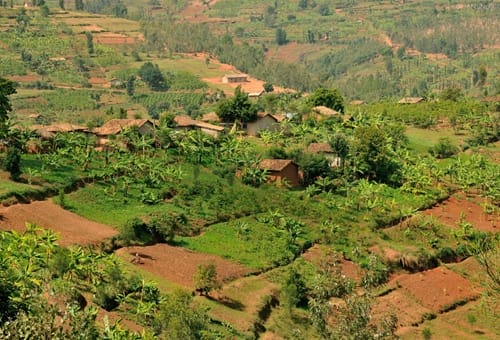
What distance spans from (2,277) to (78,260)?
36.8ft

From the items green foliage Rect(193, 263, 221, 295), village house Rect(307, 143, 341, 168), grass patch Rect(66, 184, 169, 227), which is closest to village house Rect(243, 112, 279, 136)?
village house Rect(307, 143, 341, 168)

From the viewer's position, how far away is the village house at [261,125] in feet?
240

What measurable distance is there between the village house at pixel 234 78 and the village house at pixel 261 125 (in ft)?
189

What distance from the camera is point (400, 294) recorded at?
47.4 m

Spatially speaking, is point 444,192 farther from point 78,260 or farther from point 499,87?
point 499,87

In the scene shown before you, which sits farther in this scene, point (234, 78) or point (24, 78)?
point (234, 78)

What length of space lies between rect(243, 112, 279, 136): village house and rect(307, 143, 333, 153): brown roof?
29.2 ft

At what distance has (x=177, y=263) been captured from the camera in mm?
Result: 44188

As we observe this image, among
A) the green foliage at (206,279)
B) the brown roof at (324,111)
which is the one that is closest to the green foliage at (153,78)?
the brown roof at (324,111)

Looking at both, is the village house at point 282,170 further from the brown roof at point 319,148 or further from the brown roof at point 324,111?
the brown roof at point 324,111

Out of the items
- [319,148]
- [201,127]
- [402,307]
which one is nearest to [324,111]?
[201,127]

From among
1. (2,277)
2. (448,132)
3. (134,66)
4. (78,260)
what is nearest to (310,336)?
(78,260)

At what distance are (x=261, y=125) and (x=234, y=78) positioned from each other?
2337 inches

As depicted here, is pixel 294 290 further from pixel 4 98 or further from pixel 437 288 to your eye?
pixel 4 98
